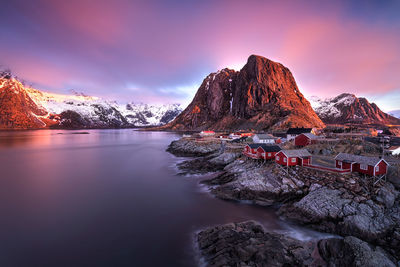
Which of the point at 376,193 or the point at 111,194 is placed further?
the point at 111,194

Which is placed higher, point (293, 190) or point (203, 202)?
point (293, 190)

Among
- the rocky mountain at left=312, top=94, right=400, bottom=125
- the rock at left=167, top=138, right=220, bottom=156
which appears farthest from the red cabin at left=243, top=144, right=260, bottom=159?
the rocky mountain at left=312, top=94, right=400, bottom=125

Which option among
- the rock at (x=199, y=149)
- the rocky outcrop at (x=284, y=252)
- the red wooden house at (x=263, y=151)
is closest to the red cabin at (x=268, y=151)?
the red wooden house at (x=263, y=151)

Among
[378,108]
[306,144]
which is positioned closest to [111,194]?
[306,144]

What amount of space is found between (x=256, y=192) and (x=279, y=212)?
3936 millimetres

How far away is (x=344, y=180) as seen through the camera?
20.9 meters

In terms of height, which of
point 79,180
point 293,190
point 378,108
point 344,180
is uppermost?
point 378,108

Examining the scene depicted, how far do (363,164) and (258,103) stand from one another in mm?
134514

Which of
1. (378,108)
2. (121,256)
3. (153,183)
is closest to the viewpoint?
(121,256)

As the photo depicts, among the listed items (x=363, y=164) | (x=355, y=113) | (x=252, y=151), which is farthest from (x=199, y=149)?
(x=355, y=113)

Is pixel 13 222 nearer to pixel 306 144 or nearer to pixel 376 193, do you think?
pixel 376 193

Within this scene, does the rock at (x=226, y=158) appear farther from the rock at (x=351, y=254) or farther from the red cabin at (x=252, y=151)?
the rock at (x=351, y=254)

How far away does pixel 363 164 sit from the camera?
2198cm

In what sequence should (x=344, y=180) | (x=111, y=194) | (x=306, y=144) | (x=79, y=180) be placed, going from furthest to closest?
(x=306, y=144), (x=79, y=180), (x=111, y=194), (x=344, y=180)
